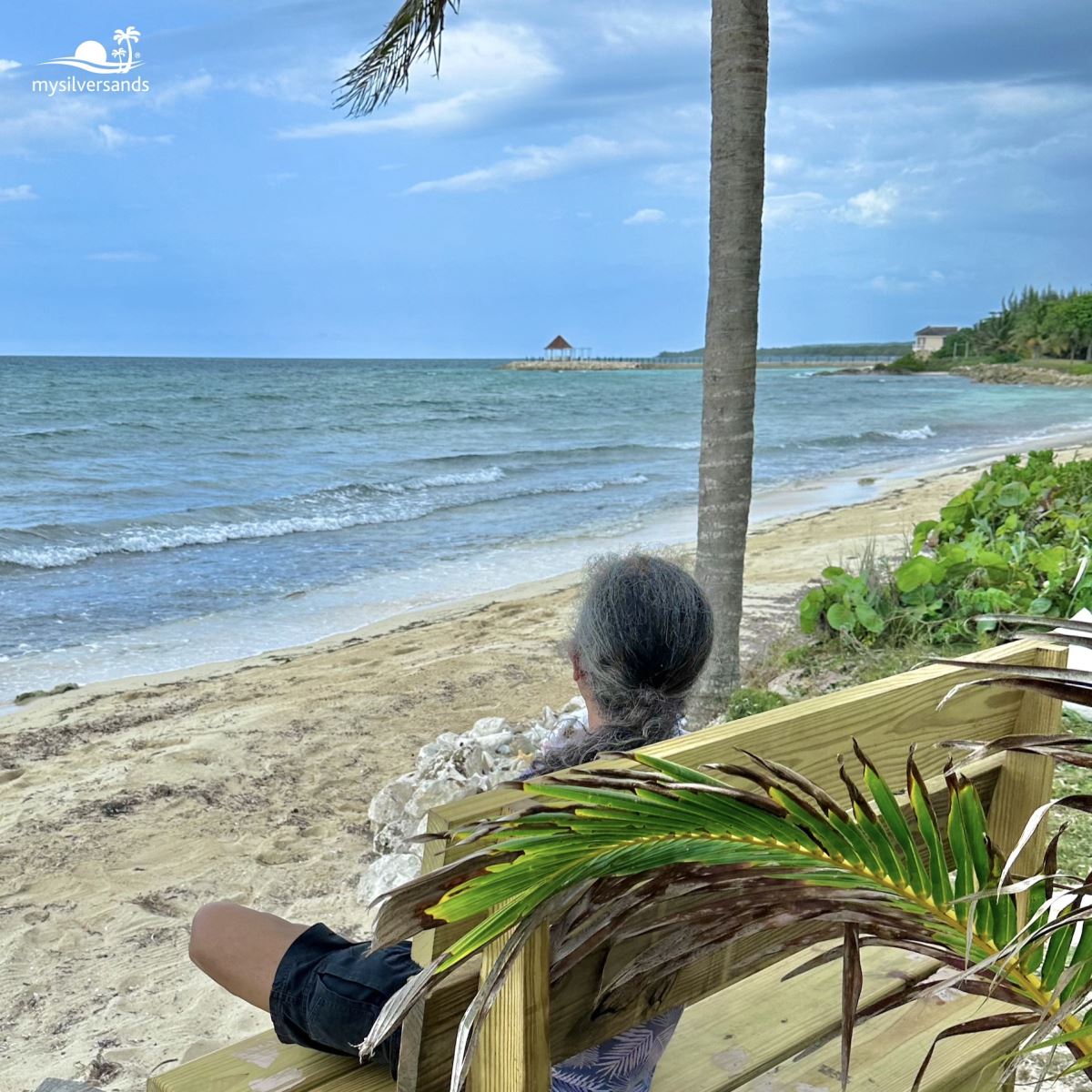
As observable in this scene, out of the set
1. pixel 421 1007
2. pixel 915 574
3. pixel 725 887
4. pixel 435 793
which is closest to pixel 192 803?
pixel 435 793

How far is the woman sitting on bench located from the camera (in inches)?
68.0

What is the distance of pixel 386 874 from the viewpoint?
401 cm

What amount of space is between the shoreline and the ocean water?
74 millimetres

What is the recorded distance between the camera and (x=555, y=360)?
108438 mm

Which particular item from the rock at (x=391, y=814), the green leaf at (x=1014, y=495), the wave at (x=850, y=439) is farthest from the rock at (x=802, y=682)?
the wave at (x=850, y=439)

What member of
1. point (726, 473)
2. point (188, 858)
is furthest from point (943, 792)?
point (188, 858)

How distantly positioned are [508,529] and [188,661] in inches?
252

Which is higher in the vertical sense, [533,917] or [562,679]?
[533,917]

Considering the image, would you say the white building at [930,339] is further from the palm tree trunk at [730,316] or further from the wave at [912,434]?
the palm tree trunk at [730,316]

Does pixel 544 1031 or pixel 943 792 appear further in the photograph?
pixel 943 792

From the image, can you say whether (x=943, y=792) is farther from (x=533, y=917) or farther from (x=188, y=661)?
(x=188, y=661)

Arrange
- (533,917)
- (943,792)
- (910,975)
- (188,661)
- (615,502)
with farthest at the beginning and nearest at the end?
(615,502), (188,661), (910,975), (943,792), (533,917)

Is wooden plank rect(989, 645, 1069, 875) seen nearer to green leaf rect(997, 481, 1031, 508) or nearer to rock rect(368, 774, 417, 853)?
rock rect(368, 774, 417, 853)

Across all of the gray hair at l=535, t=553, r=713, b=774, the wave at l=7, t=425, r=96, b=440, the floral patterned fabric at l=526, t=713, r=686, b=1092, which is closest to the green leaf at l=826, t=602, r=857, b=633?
the gray hair at l=535, t=553, r=713, b=774
